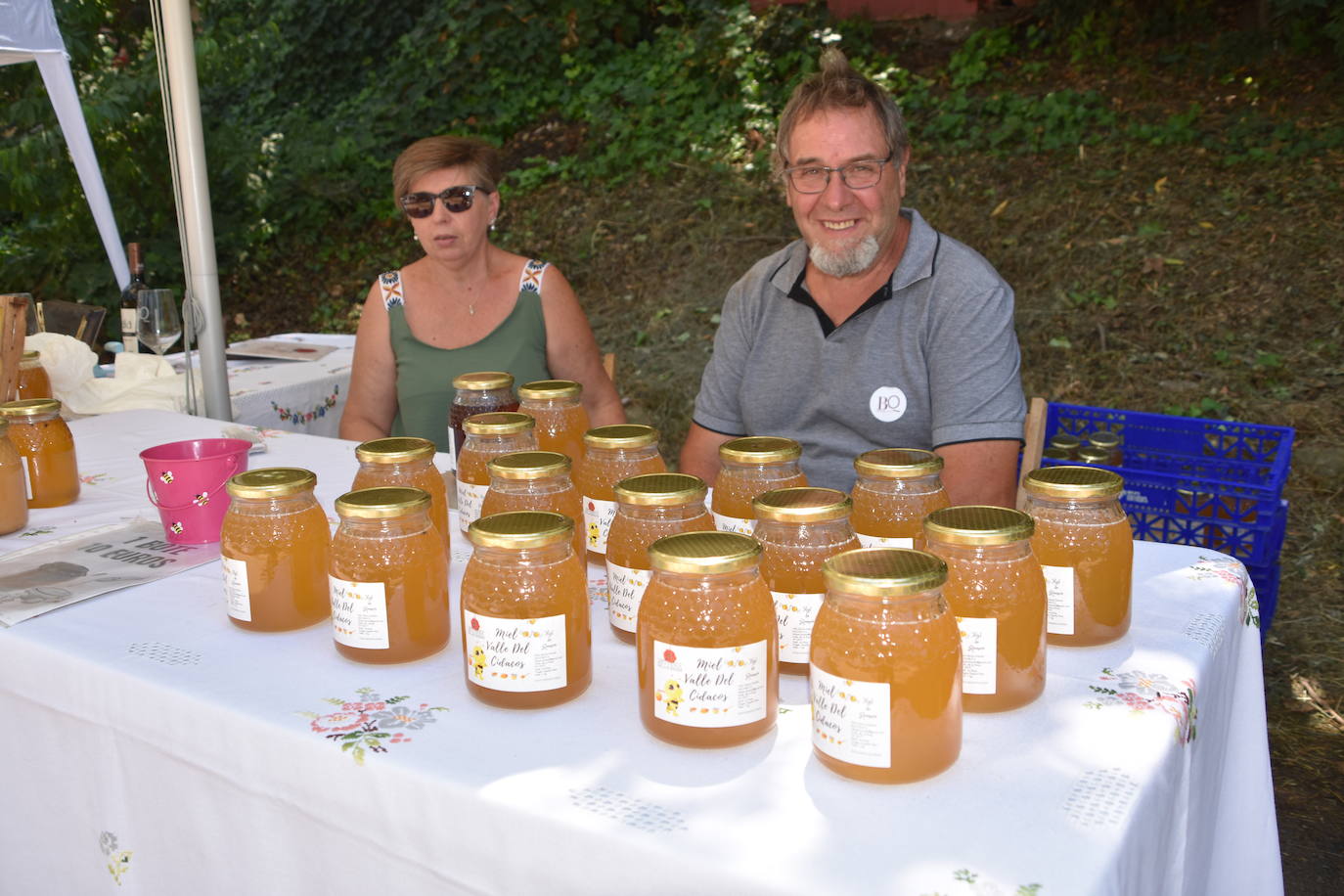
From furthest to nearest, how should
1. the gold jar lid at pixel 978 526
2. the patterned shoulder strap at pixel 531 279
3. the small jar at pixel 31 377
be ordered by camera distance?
the patterned shoulder strap at pixel 531 279
the small jar at pixel 31 377
the gold jar lid at pixel 978 526

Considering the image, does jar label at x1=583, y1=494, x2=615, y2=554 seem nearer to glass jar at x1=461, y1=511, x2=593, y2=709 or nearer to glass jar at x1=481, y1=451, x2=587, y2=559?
glass jar at x1=481, y1=451, x2=587, y2=559

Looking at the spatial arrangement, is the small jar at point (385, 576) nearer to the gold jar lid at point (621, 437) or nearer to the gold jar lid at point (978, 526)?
the gold jar lid at point (621, 437)

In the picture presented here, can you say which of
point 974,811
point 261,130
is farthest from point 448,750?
point 261,130

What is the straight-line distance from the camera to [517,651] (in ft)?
3.51

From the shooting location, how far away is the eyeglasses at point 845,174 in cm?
221

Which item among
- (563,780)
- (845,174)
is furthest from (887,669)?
(845,174)

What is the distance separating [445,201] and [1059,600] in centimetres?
207

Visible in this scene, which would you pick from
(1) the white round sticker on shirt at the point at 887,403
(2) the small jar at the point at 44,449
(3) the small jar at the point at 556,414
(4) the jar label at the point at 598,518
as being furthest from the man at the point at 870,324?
(2) the small jar at the point at 44,449

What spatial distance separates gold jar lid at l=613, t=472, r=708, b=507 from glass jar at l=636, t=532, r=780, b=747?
0.55 ft

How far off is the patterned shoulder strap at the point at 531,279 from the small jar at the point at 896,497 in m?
1.81

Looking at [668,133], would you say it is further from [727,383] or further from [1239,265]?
[727,383]

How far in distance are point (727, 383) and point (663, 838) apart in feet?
5.62

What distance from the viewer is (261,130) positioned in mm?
8859

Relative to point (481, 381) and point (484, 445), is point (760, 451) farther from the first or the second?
point (481, 381)
